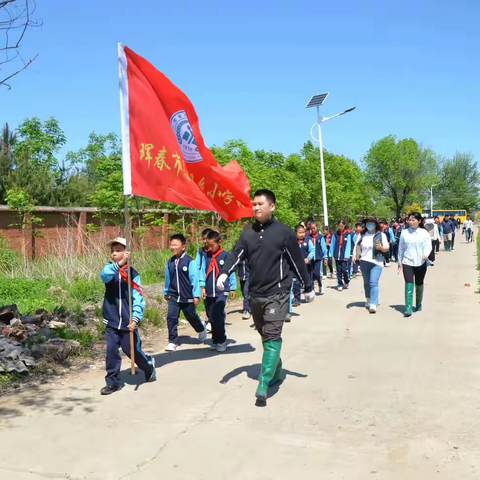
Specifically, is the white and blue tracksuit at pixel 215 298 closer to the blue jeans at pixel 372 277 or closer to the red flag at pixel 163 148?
the red flag at pixel 163 148

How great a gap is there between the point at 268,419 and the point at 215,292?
316 cm

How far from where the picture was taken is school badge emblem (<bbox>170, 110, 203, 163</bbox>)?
654 cm

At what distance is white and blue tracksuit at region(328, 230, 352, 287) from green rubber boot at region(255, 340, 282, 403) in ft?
28.3

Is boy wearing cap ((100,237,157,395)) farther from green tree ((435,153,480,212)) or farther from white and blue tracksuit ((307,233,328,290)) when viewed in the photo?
green tree ((435,153,480,212))

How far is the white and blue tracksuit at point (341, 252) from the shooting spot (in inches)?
543

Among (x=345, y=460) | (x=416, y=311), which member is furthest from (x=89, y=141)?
(x=345, y=460)

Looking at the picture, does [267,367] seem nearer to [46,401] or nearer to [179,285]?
[46,401]

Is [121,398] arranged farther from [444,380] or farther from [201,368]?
[444,380]

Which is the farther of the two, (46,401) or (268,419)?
(46,401)

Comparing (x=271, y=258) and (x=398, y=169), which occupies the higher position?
(x=398, y=169)

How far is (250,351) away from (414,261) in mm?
4237

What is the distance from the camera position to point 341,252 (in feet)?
45.5

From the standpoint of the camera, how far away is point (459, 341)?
25.9 ft

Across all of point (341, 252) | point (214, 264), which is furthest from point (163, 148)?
point (341, 252)
